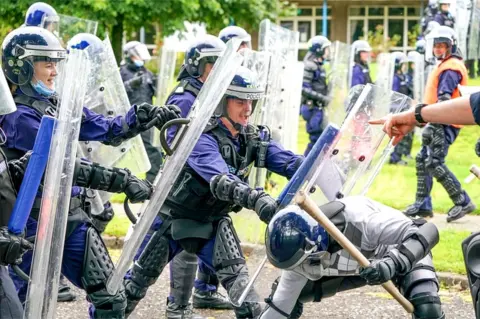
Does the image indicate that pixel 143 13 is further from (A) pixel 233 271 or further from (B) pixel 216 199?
(A) pixel 233 271

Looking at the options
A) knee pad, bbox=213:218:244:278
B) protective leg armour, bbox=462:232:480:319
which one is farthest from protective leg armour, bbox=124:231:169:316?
protective leg armour, bbox=462:232:480:319

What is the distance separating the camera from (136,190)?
4.97 meters

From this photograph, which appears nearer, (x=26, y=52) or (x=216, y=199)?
(x=26, y=52)

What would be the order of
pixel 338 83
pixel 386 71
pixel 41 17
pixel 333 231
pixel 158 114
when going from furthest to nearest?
pixel 386 71
pixel 338 83
pixel 41 17
pixel 158 114
pixel 333 231

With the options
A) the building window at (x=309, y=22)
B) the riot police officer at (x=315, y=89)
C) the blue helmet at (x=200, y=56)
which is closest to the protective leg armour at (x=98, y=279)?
the blue helmet at (x=200, y=56)

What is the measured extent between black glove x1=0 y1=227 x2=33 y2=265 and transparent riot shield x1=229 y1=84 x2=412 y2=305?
1491mm

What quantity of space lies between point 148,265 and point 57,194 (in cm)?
143

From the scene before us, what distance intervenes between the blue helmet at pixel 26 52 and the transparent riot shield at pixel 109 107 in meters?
1.65

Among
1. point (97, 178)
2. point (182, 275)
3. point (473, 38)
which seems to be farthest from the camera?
point (473, 38)

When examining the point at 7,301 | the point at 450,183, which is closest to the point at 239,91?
the point at 7,301

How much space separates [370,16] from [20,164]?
1140 inches

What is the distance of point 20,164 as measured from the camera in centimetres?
471

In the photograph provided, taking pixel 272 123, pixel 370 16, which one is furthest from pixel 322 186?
pixel 370 16

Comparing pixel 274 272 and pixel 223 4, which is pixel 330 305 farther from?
pixel 223 4
